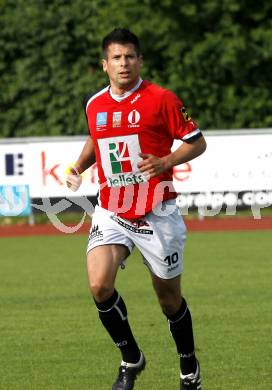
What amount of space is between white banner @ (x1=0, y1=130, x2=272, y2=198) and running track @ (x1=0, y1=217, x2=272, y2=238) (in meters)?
0.76

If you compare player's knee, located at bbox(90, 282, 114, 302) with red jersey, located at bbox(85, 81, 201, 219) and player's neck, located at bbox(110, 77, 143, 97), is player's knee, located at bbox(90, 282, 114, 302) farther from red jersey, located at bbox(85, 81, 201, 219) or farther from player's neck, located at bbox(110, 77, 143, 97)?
Result: player's neck, located at bbox(110, 77, 143, 97)

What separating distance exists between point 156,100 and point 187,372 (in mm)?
1758

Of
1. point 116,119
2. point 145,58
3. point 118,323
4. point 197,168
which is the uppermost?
point 116,119

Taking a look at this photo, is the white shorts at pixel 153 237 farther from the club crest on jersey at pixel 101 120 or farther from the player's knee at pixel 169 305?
the club crest on jersey at pixel 101 120

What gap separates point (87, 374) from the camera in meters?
8.66

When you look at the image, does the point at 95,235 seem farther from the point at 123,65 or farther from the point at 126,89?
the point at 123,65

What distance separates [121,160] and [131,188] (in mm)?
189

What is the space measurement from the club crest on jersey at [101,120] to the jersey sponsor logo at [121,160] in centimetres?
8

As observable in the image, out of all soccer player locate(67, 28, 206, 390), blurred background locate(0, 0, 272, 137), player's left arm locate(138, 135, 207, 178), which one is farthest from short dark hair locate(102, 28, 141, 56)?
blurred background locate(0, 0, 272, 137)

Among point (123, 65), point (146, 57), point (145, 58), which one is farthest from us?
point (145, 58)

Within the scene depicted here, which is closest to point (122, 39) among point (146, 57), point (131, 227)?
point (131, 227)

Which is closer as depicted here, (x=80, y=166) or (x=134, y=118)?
(x=134, y=118)

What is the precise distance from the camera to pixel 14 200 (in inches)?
952

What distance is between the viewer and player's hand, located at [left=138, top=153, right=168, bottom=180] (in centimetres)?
745
